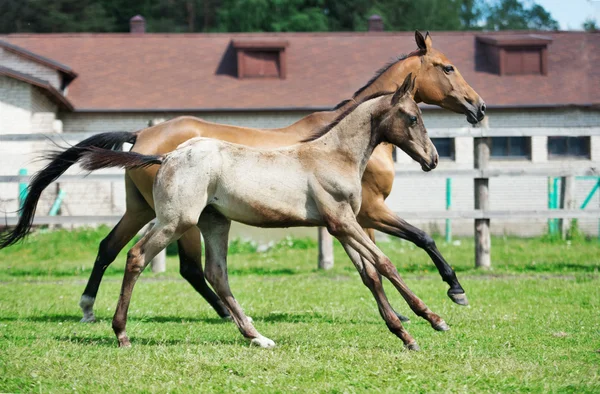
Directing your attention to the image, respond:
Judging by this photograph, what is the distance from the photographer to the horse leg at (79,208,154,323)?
7523mm

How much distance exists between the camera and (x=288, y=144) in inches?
303

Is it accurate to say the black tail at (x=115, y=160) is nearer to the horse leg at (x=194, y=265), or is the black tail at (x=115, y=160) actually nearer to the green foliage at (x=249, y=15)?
the horse leg at (x=194, y=265)

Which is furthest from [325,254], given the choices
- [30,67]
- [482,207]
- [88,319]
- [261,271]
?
[30,67]

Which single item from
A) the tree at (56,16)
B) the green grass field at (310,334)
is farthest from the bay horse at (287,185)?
the tree at (56,16)

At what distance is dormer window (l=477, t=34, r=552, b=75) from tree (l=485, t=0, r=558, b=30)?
980 inches

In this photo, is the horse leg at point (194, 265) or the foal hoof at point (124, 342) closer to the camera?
the foal hoof at point (124, 342)

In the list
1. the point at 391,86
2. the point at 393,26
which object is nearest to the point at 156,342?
the point at 391,86

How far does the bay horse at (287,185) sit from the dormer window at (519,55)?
19054 mm

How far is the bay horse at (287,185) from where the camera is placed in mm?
5695

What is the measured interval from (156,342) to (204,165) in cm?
153

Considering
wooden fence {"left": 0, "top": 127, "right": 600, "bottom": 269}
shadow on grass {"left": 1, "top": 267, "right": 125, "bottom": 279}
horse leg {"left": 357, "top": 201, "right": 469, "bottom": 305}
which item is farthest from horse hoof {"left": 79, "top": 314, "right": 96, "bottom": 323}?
shadow on grass {"left": 1, "top": 267, "right": 125, "bottom": 279}

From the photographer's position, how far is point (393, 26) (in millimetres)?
43031

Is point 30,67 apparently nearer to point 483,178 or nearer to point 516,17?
point 483,178

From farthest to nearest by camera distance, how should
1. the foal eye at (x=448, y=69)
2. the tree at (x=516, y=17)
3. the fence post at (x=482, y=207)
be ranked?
the tree at (x=516, y=17)
the fence post at (x=482, y=207)
the foal eye at (x=448, y=69)
